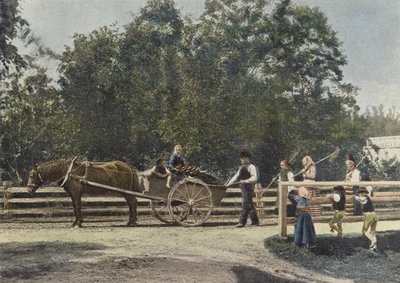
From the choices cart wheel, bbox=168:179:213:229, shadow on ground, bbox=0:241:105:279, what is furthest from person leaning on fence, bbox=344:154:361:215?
shadow on ground, bbox=0:241:105:279

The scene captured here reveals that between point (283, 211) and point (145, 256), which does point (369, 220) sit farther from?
point (145, 256)

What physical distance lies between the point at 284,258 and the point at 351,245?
1.86m

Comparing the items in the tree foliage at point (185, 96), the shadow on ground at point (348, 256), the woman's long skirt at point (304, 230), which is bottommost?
the shadow on ground at point (348, 256)

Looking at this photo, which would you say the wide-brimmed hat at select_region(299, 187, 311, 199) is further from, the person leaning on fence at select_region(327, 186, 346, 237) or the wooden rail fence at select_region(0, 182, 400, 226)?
the wooden rail fence at select_region(0, 182, 400, 226)

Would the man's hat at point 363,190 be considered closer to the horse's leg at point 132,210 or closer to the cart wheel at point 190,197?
the cart wheel at point 190,197

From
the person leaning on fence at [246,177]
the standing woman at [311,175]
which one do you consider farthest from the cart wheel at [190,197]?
the standing woman at [311,175]

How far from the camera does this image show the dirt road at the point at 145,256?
7.54m

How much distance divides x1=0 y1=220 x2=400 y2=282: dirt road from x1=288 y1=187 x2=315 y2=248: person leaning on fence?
720mm

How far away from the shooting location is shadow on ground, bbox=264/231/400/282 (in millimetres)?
9820

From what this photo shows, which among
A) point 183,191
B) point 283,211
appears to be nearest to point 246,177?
point 183,191

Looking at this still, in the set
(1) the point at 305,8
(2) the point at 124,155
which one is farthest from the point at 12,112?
(1) the point at 305,8

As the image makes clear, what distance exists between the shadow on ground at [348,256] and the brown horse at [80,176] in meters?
3.58

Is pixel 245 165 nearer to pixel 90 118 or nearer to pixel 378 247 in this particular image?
pixel 378 247

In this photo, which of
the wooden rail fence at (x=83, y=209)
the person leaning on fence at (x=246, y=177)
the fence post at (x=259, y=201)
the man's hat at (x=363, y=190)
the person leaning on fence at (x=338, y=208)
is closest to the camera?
the person leaning on fence at (x=338, y=208)
